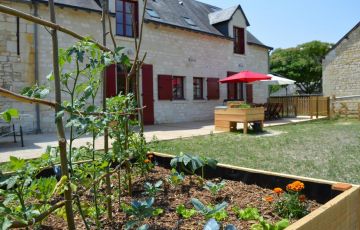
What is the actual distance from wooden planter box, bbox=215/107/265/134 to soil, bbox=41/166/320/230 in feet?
23.1

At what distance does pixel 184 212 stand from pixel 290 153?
4616 mm

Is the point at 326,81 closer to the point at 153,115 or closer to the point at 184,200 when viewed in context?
the point at 153,115

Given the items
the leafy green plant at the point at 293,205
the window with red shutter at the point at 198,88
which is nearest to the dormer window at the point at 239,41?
the window with red shutter at the point at 198,88

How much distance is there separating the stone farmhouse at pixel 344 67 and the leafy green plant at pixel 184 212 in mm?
20410

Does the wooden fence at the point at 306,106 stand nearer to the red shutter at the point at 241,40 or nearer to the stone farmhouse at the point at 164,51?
the stone farmhouse at the point at 164,51

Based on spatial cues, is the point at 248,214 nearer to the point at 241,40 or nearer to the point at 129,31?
the point at 129,31

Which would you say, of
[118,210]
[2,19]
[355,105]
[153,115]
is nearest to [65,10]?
[2,19]

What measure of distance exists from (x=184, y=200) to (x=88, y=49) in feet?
4.90

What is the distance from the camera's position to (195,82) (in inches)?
614

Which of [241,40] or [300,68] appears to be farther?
[300,68]

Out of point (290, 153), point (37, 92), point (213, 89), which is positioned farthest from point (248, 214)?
point (213, 89)

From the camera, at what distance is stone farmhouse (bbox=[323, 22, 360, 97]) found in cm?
1983

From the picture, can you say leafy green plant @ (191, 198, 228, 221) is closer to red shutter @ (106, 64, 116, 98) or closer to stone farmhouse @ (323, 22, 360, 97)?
red shutter @ (106, 64, 116, 98)

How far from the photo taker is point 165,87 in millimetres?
13805
